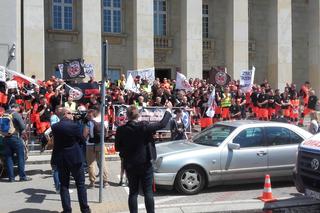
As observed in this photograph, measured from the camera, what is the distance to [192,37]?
92.1 feet

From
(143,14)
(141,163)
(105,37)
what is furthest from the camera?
(105,37)

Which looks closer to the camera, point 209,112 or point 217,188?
point 217,188

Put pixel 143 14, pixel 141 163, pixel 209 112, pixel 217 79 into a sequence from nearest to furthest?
pixel 141 163 → pixel 209 112 → pixel 217 79 → pixel 143 14

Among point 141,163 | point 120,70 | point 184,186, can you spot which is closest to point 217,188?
point 184,186

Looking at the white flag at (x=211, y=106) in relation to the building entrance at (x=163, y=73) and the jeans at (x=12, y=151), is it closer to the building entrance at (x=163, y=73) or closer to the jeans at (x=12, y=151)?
the jeans at (x=12, y=151)

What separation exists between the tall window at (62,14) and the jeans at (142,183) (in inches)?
906

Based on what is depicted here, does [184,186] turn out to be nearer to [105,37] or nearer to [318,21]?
[105,37]

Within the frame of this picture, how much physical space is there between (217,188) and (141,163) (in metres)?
4.03

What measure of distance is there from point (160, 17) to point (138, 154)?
2575 centimetres

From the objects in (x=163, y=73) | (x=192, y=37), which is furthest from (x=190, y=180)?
(x=163, y=73)

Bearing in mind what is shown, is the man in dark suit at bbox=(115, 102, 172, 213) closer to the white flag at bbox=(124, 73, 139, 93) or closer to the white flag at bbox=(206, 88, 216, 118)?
the white flag at bbox=(124, 73, 139, 93)

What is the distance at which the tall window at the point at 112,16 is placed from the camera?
3084cm

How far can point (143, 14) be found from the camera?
27328mm

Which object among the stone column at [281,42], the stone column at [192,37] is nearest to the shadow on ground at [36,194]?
the stone column at [192,37]
